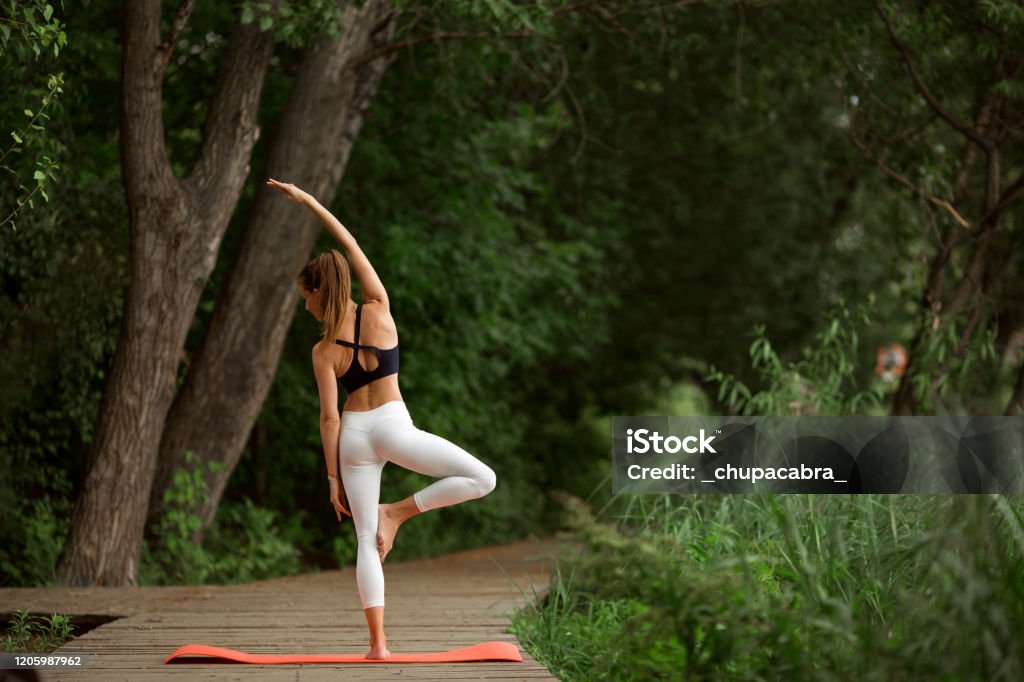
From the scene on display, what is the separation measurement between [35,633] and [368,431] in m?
2.66

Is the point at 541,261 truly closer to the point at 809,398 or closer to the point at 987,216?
the point at 987,216

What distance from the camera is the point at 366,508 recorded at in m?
5.05

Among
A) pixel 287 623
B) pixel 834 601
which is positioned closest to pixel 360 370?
pixel 287 623

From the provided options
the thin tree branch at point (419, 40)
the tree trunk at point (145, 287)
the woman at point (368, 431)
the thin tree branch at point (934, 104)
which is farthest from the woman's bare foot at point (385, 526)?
the thin tree branch at point (934, 104)

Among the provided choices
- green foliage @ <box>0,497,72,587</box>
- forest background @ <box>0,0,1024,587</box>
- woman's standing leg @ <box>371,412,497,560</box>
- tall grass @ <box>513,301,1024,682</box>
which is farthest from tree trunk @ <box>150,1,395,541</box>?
tall grass @ <box>513,301,1024,682</box>

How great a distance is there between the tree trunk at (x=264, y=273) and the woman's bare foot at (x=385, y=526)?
15.2 ft

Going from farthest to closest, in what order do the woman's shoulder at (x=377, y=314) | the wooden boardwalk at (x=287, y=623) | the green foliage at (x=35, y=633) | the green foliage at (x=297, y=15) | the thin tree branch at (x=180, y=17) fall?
the thin tree branch at (x=180, y=17) → the green foliage at (x=297, y=15) → the green foliage at (x=35, y=633) → the woman's shoulder at (x=377, y=314) → the wooden boardwalk at (x=287, y=623)

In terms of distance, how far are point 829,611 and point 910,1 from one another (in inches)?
308

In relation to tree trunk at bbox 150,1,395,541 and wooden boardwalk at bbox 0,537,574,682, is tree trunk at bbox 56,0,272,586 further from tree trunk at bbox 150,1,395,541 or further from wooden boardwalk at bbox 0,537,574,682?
wooden boardwalk at bbox 0,537,574,682

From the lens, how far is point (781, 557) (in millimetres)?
4879

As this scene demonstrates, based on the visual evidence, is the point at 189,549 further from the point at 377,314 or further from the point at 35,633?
the point at 377,314

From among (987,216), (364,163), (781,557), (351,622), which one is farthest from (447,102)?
(781,557)

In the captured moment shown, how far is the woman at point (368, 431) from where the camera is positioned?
4996 millimetres

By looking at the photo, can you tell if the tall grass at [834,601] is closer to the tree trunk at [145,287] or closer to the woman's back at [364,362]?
the woman's back at [364,362]
